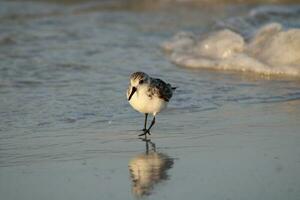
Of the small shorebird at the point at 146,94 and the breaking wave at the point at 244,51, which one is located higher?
the breaking wave at the point at 244,51

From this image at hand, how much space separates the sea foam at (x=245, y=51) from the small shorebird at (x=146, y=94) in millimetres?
2887

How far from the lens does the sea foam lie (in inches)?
379

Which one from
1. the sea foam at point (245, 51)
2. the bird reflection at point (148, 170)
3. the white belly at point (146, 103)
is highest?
the sea foam at point (245, 51)

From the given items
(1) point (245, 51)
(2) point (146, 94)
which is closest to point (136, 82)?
(2) point (146, 94)

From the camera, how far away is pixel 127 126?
7.08m

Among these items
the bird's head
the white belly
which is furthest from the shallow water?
the bird's head

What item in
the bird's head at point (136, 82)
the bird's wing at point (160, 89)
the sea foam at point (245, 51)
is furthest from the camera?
the sea foam at point (245, 51)

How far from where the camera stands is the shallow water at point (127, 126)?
522 cm

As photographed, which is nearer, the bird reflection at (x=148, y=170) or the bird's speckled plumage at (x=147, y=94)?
the bird reflection at (x=148, y=170)

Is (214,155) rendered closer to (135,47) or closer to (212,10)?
(135,47)

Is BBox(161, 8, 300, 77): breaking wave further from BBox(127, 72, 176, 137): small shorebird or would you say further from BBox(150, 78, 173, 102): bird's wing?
BBox(127, 72, 176, 137): small shorebird

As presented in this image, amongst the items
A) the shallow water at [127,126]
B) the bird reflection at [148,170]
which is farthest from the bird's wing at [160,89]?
the bird reflection at [148,170]

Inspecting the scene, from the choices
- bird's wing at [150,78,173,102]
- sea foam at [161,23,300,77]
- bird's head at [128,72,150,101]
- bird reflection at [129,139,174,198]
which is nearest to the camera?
bird reflection at [129,139,174,198]

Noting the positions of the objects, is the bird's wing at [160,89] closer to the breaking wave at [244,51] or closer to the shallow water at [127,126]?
the shallow water at [127,126]
